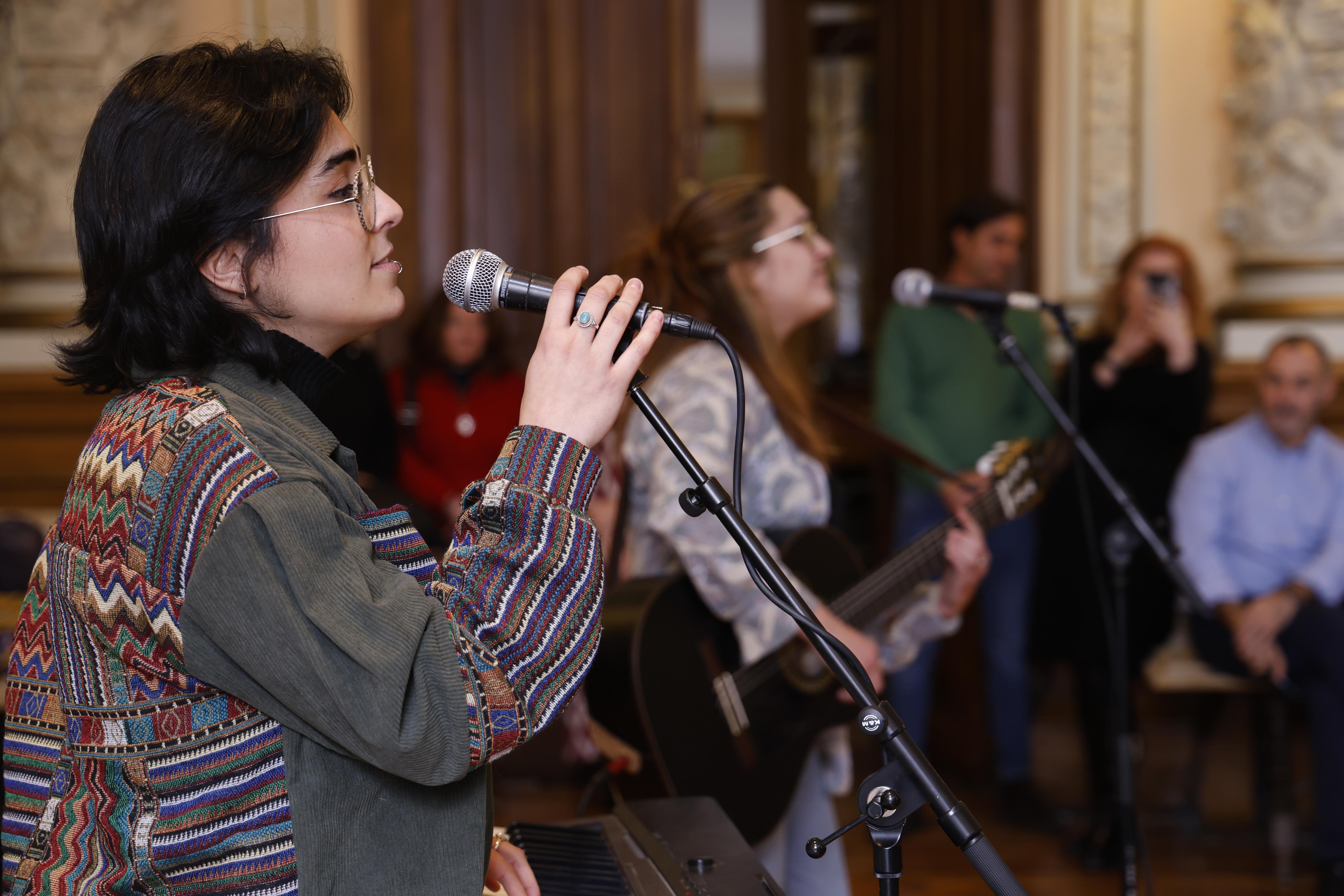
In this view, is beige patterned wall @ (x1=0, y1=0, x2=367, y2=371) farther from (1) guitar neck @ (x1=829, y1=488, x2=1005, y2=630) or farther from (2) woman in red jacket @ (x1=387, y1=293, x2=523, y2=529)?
(1) guitar neck @ (x1=829, y1=488, x2=1005, y2=630)

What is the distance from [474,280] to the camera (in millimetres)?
1189

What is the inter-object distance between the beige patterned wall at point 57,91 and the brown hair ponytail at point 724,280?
1891mm

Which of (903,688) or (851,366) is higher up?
(851,366)

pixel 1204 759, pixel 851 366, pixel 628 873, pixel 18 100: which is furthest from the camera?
pixel 851 366

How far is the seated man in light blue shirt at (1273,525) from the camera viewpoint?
123 inches

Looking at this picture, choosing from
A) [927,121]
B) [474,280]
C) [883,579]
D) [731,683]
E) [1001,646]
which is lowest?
[1001,646]

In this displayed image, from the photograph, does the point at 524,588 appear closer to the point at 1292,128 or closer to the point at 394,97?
the point at 394,97

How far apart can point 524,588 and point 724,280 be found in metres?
1.23

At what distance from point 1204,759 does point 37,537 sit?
322 centimetres

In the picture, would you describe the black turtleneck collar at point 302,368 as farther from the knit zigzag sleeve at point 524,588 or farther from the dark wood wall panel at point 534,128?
the dark wood wall panel at point 534,128

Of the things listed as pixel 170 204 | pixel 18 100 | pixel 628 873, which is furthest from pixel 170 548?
pixel 18 100

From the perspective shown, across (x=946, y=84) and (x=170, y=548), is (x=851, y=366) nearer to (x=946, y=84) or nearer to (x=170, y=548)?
(x=946, y=84)

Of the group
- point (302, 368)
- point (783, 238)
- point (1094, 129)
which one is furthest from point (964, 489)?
point (1094, 129)

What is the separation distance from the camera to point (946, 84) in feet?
16.9
